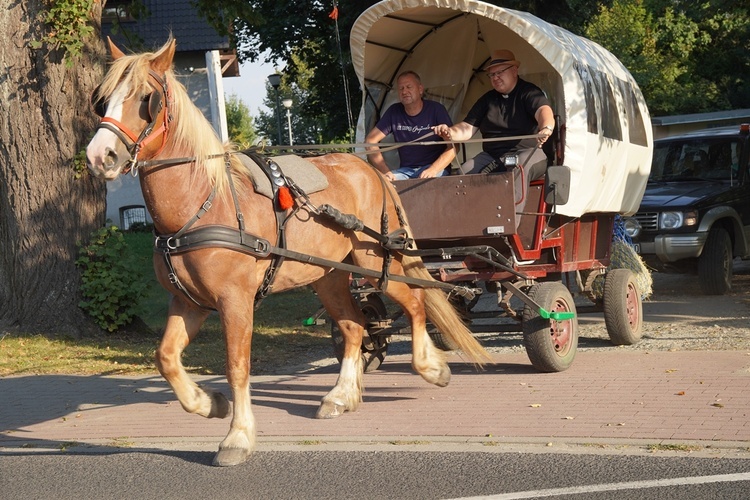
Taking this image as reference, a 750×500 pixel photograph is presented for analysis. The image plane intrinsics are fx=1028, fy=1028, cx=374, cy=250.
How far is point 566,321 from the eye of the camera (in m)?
8.73

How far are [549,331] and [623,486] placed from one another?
307 cm

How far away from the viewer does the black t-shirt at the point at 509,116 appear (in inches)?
352

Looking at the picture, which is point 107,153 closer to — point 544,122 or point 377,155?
point 377,155

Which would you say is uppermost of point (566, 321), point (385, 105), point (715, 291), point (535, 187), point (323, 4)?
point (323, 4)

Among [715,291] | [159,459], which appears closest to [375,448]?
[159,459]

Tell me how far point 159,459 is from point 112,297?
19.0 ft

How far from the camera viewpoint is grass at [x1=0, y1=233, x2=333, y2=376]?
10312mm

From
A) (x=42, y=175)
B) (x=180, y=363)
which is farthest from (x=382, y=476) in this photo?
(x=42, y=175)

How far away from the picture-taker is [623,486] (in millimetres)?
5336

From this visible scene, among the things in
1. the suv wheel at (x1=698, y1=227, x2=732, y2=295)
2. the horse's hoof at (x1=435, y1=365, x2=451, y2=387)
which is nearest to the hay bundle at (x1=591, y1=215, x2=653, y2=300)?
the suv wheel at (x1=698, y1=227, x2=732, y2=295)

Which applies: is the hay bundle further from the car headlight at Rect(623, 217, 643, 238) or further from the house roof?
the house roof

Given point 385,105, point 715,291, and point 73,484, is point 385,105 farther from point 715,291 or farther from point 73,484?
point 715,291

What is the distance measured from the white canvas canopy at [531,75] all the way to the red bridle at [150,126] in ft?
11.4

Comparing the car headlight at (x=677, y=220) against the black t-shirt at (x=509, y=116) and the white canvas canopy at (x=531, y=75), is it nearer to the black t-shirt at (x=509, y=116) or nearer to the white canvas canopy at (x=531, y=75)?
the white canvas canopy at (x=531, y=75)
